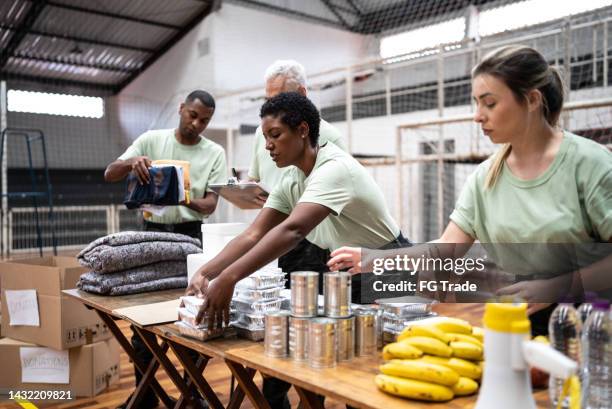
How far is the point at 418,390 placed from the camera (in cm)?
101

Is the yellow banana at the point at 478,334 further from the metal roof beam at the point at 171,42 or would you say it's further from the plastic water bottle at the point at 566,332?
the metal roof beam at the point at 171,42

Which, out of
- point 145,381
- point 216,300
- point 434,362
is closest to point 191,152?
point 145,381

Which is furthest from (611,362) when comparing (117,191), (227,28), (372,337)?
(117,191)

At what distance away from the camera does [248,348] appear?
1389 millimetres

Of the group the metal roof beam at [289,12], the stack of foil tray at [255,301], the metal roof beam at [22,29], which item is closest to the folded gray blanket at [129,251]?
the stack of foil tray at [255,301]

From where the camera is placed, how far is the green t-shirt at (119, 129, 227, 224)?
9.21 feet

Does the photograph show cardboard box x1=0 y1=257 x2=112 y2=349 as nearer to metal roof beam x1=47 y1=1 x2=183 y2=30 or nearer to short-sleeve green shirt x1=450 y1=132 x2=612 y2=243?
short-sleeve green shirt x1=450 y1=132 x2=612 y2=243

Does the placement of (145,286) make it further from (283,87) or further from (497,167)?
(497,167)

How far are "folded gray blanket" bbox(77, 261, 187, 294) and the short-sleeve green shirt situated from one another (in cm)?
139

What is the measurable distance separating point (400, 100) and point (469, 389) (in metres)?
9.71

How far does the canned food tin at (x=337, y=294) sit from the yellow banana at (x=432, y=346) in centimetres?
19

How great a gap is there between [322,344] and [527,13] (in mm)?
9746

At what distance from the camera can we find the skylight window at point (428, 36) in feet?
35.1

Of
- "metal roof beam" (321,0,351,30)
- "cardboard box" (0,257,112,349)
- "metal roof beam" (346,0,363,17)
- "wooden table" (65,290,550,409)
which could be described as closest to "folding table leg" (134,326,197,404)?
"wooden table" (65,290,550,409)
